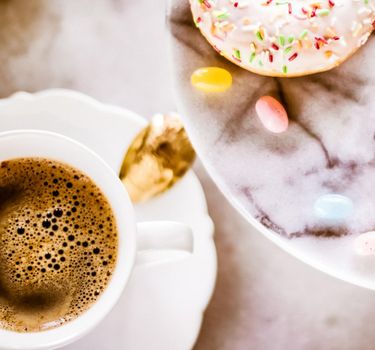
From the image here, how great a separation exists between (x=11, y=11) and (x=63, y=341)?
1.47ft

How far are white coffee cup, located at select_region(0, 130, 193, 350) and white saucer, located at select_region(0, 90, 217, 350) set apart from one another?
0.31 ft

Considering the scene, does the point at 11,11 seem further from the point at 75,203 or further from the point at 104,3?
the point at 75,203

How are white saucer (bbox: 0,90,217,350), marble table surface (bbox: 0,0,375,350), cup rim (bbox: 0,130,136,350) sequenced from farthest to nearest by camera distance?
marble table surface (bbox: 0,0,375,350)
white saucer (bbox: 0,90,217,350)
cup rim (bbox: 0,130,136,350)

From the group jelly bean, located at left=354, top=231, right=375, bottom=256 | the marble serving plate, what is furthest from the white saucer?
jelly bean, located at left=354, top=231, right=375, bottom=256

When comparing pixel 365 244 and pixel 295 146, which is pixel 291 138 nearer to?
pixel 295 146

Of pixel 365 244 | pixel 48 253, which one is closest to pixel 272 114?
pixel 365 244

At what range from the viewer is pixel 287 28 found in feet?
2.76

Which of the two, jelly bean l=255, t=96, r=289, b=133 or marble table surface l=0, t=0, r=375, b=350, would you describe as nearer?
jelly bean l=255, t=96, r=289, b=133

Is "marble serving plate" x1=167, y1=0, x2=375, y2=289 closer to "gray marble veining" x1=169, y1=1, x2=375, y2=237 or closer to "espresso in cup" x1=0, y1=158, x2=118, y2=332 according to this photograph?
"gray marble veining" x1=169, y1=1, x2=375, y2=237

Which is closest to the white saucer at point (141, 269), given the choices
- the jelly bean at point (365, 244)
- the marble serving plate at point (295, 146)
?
the marble serving plate at point (295, 146)

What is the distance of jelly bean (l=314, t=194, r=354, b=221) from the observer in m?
0.88

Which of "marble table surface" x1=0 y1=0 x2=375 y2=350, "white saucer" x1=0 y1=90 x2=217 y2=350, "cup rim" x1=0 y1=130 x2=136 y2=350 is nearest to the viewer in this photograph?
"cup rim" x1=0 y1=130 x2=136 y2=350

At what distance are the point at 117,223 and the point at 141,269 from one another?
12 centimetres

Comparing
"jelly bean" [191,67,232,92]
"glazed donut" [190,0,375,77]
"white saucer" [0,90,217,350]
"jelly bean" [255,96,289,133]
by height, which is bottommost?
"white saucer" [0,90,217,350]
